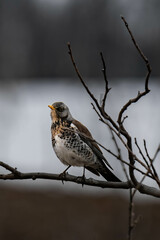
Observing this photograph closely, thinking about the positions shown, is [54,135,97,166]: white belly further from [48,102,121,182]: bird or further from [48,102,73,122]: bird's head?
[48,102,73,122]: bird's head

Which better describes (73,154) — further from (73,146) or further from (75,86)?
(75,86)

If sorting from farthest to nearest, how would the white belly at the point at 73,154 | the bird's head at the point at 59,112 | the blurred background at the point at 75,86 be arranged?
1. the blurred background at the point at 75,86
2. the bird's head at the point at 59,112
3. the white belly at the point at 73,154

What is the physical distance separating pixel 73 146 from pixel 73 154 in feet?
0.21

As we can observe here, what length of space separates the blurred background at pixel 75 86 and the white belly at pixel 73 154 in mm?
4635

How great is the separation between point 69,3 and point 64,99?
17.5 feet

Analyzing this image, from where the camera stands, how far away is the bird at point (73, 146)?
4715 mm

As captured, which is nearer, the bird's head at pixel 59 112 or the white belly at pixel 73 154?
the white belly at pixel 73 154

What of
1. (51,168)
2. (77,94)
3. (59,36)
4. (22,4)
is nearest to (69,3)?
(59,36)

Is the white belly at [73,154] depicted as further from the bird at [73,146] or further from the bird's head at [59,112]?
the bird's head at [59,112]

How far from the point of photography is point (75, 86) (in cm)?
1639

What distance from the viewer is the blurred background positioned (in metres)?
10.1

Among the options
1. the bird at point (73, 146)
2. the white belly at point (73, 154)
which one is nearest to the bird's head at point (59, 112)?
the bird at point (73, 146)

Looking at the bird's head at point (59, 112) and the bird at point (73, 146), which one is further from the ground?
the bird's head at point (59, 112)

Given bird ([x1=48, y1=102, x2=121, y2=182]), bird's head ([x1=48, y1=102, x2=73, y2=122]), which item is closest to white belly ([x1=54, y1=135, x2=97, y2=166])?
bird ([x1=48, y1=102, x2=121, y2=182])
